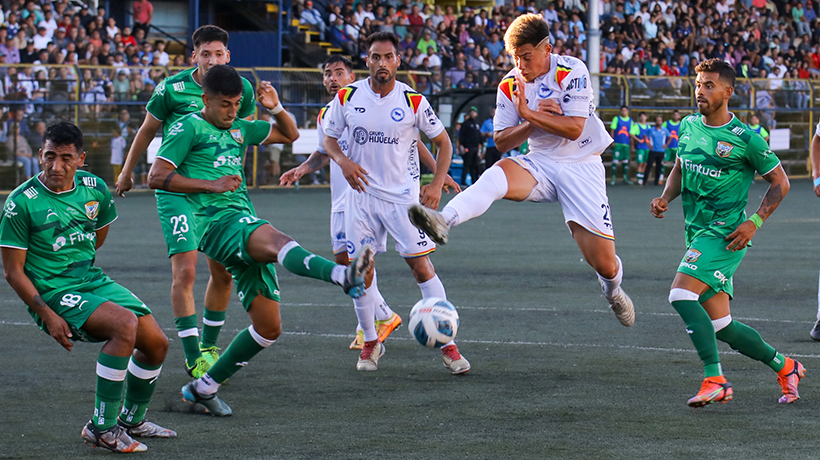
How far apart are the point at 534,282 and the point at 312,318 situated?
283 centimetres

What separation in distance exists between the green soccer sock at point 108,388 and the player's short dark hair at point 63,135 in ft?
3.32

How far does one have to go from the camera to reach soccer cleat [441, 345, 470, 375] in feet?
22.0

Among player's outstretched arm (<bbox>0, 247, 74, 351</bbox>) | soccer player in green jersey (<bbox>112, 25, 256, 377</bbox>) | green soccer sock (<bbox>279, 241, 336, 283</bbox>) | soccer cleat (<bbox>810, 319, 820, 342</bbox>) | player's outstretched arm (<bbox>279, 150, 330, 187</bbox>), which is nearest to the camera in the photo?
player's outstretched arm (<bbox>0, 247, 74, 351</bbox>)

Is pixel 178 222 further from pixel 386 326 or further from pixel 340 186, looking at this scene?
pixel 386 326

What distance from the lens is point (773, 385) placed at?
6305 mm

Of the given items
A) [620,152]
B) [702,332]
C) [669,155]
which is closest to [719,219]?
[702,332]

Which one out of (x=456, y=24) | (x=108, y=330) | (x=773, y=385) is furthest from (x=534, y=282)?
(x=456, y=24)

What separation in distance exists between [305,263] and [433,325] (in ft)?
2.60

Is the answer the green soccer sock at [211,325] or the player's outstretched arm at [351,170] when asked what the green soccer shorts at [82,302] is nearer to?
the green soccer sock at [211,325]

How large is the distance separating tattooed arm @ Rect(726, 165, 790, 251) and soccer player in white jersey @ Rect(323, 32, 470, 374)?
2065mm

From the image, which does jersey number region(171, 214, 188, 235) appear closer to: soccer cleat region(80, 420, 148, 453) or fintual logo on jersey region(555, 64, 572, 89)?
soccer cleat region(80, 420, 148, 453)

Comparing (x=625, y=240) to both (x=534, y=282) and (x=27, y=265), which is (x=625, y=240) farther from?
(x=27, y=265)

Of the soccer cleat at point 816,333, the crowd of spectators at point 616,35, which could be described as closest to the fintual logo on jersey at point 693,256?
the soccer cleat at point 816,333

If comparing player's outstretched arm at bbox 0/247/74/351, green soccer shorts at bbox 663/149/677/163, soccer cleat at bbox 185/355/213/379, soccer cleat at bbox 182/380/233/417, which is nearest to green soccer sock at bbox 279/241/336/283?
soccer cleat at bbox 182/380/233/417
